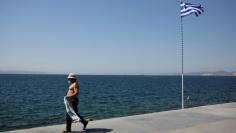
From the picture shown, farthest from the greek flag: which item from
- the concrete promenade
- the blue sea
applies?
the blue sea

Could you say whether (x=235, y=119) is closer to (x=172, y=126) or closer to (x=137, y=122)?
(x=172, y=126)

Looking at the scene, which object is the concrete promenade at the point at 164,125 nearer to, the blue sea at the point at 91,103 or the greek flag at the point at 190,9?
the greek flag at the point at 190,9

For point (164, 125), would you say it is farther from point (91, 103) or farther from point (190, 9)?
point (91, 103)

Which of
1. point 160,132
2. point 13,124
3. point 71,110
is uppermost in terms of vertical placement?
point 71,110

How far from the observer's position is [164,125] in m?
10.2

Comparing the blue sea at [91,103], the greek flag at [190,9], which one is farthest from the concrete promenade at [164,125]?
the blue sea at [91,103]

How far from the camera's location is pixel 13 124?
2139cm

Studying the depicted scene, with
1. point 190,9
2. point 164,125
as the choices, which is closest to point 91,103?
point 190,9

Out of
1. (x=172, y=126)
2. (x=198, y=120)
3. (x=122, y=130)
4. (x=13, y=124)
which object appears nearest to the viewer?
(x=122, y=130)

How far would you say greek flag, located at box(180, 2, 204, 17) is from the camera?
605 inches

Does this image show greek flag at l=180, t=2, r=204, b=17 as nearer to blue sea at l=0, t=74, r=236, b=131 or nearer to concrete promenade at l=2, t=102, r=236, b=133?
concrete promenade at l=2, t=102, r=236, b=133

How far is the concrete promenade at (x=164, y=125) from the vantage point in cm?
918

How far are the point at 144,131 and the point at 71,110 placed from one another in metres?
2.25

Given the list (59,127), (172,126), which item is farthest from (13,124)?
(172,126)
